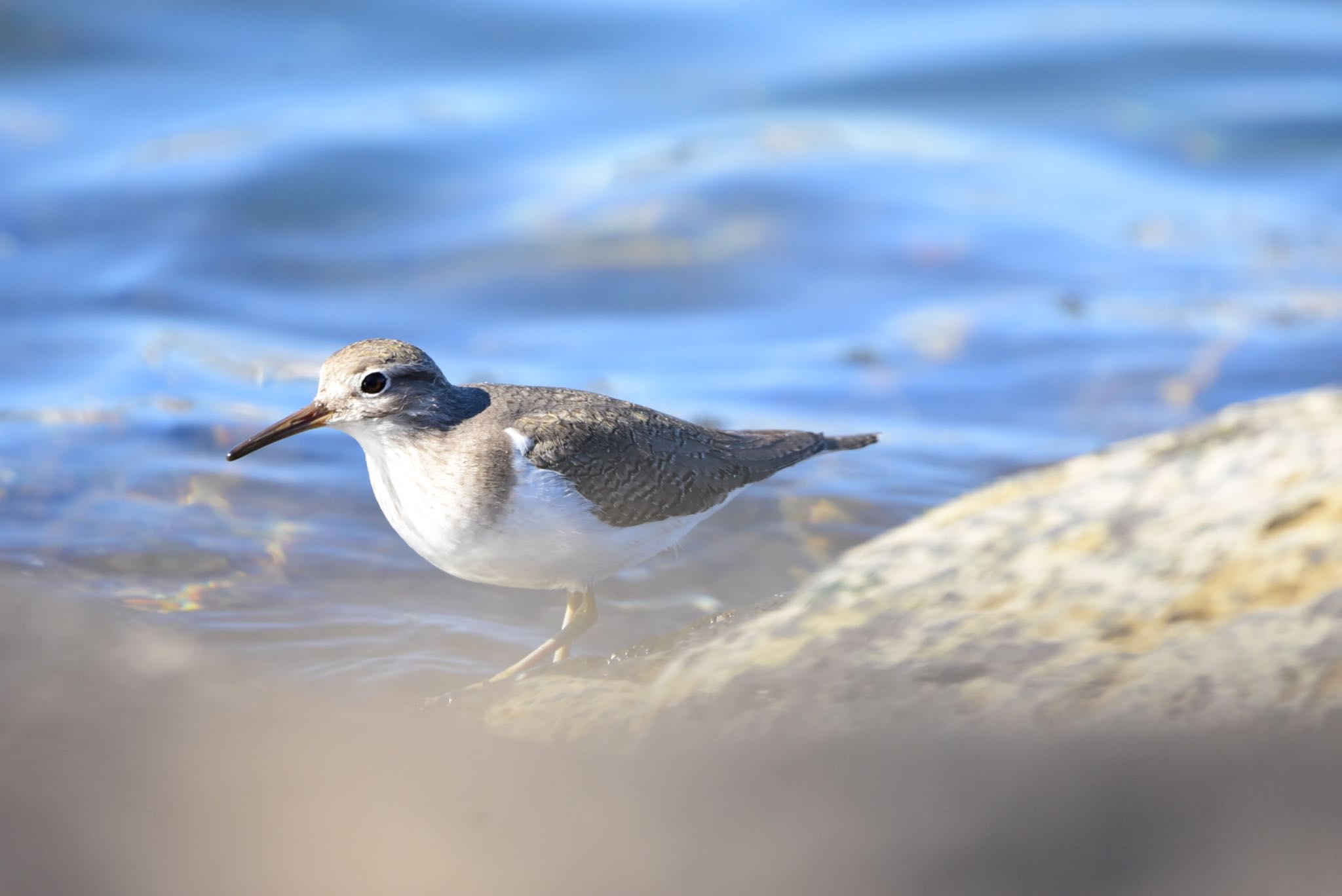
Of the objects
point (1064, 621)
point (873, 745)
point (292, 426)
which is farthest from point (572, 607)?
point (873, 745)

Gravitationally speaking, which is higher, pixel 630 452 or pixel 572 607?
pixel 630 452

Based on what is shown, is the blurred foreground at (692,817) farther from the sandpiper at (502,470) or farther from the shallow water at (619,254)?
the shallow water at (619,254)

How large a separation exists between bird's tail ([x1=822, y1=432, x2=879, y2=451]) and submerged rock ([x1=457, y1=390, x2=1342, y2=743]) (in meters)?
1.34

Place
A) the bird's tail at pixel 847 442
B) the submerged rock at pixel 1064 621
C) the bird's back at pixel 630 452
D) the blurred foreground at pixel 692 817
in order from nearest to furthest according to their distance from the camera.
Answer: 1. the blurred foreground at pixel 692 817
2. the submerged rock at pixel 1064 621
3. the bird's back at pixel 630 452
4. the bird's tail at pixel 847 442

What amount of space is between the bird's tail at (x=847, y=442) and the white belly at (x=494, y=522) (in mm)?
1509

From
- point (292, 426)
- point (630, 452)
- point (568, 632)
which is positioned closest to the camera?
point (292, 426)

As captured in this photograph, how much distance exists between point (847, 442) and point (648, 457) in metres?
1.29

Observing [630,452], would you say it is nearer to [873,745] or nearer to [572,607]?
[572,607]

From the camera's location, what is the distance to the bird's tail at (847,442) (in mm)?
6738

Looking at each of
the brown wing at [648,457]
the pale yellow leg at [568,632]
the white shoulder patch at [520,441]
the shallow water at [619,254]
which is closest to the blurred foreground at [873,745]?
the pale yellow leg at [568,632]

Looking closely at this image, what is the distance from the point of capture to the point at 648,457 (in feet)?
19.5

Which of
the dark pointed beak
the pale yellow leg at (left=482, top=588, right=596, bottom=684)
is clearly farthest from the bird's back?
the dark pointed beak

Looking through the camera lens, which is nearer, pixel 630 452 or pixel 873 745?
pixel 873 745

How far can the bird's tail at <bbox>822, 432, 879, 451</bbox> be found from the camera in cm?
674
